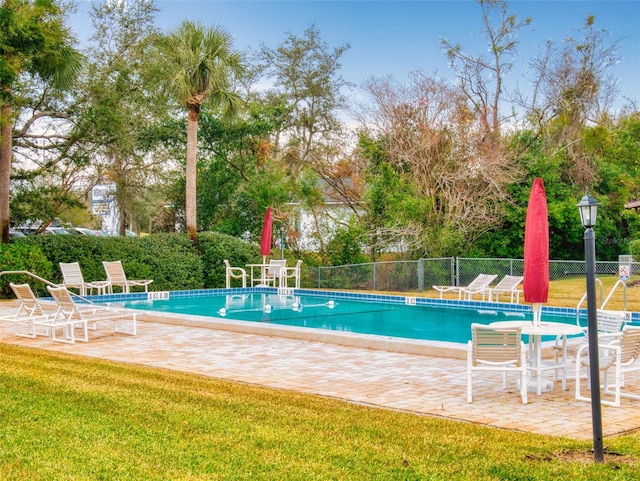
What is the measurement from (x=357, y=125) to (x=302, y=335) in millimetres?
15610

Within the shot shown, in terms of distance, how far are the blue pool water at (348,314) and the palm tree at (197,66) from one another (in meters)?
4.29

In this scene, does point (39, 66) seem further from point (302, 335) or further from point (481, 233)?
point (481, 233)

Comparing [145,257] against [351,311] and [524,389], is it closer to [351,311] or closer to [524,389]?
[351,311]

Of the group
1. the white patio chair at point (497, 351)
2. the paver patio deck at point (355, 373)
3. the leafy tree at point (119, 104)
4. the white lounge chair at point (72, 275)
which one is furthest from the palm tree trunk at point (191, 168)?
the white patio chair at point (497, 351)

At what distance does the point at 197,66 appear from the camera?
21797mm

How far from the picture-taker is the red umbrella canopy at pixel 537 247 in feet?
26.1

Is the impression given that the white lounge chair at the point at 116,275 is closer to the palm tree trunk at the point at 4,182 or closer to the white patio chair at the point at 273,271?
the palm tree trunk at the point at 4,182

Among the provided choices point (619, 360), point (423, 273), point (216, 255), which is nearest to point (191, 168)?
point (216, 255)

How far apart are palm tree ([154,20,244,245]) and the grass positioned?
1564cm

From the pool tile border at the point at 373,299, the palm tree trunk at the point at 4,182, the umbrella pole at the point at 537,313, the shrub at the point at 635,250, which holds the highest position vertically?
the palm tree trunk at the point at 4,182

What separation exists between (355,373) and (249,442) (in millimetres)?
3358

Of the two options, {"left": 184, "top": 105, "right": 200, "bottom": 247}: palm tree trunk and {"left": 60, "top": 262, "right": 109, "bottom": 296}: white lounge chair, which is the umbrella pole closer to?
{"left": 60, "top": 262, "right": 109, "bottom": 296}: white lounge chair

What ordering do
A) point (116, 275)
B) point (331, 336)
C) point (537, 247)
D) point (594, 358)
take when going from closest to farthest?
point (594, 358), point (537, 247), point (331, 336), point (116, 275)

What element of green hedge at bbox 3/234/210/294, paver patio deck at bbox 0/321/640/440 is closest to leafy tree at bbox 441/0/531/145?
green hedge at bbox 3/234/210/294
